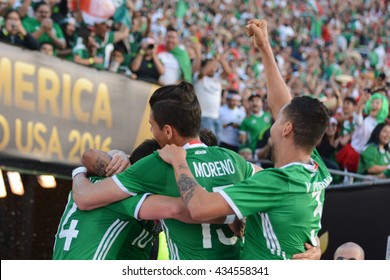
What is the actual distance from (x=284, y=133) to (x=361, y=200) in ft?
14.0

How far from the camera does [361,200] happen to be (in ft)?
25.0

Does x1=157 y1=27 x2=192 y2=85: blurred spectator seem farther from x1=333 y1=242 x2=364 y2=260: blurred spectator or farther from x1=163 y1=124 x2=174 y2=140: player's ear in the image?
x1=163 y1=124 x2=174 y2=140: player's ear

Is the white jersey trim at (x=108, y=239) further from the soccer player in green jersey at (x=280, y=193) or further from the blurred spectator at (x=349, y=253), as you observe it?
the blurred spectator at (x=349, y=253)

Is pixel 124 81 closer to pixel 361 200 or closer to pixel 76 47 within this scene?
pixel 76 47

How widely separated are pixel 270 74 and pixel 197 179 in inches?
35.7

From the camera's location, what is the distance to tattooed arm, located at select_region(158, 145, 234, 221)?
333 cm

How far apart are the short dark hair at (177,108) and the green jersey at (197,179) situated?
4.1 inches

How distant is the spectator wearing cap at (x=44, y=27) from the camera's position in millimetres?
9164

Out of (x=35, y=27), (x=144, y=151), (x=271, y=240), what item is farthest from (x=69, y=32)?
(x=271, y=240)

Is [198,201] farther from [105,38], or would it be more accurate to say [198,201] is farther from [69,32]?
[105,38]

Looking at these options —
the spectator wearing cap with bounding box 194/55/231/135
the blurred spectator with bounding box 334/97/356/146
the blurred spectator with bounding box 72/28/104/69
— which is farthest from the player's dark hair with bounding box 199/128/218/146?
the blurred spectator with bounding box 334/97/356/146

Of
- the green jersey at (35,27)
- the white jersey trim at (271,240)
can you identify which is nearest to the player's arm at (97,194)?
the white jersey trim at (271,240)

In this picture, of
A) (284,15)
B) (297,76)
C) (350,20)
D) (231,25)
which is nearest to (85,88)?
(297,76)
